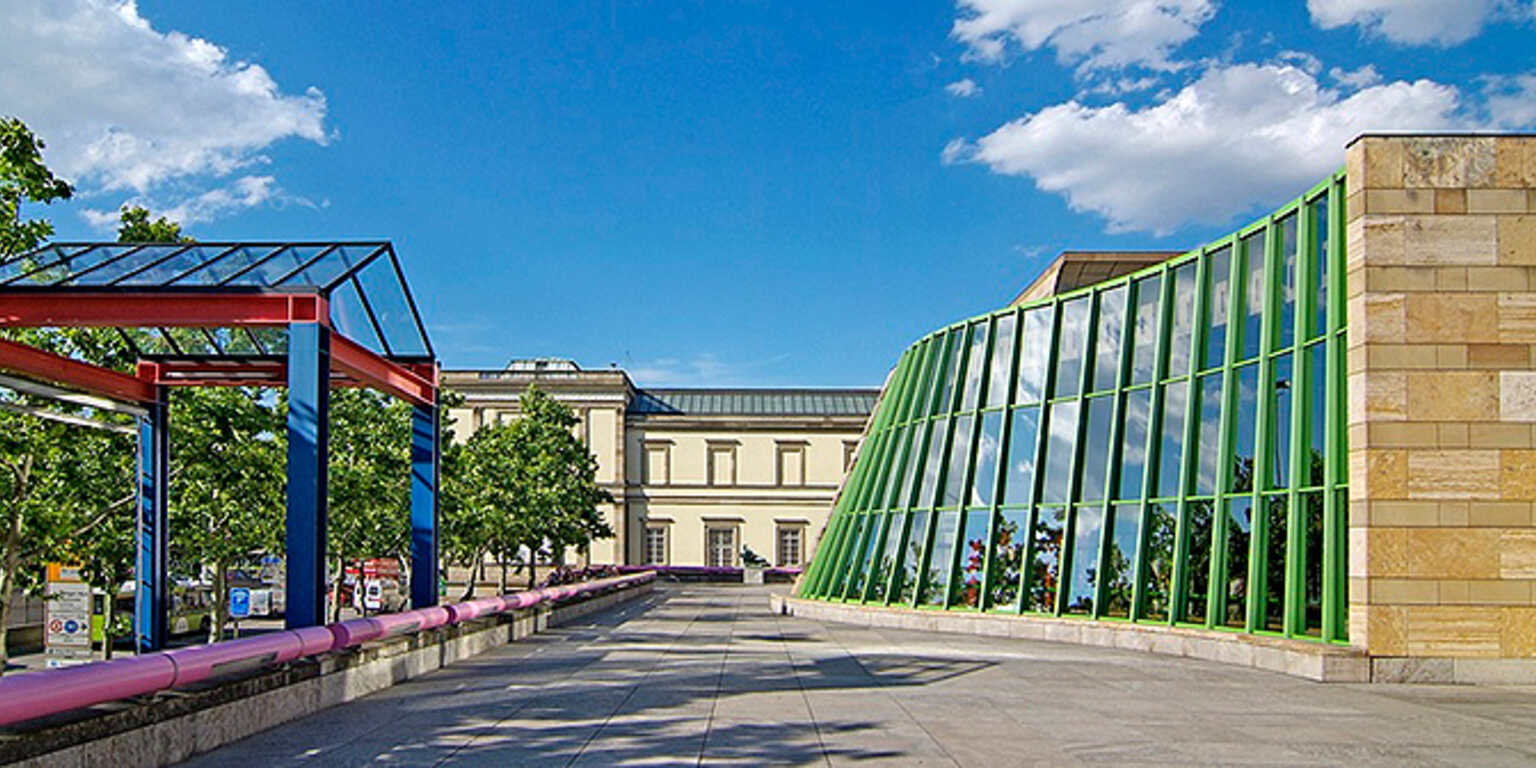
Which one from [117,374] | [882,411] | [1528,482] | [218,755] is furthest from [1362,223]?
[882,411]

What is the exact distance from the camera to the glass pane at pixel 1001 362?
31.6 m

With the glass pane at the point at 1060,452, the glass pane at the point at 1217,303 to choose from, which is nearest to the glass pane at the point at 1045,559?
the glass pane at the point at 1060,452

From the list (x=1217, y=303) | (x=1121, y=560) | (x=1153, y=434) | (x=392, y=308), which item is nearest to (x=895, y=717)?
(x=392, y=308)

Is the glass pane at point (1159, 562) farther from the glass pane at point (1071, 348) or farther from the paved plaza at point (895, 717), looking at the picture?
the glass pane at point (1071, 348)

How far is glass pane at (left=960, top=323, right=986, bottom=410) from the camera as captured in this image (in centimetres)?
3256

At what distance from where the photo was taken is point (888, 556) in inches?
1345

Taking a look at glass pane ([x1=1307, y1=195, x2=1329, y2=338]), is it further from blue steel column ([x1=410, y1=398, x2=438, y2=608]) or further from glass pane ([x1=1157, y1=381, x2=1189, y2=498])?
blue steel column ([x1=410, y1=398, x2=438, y2=608])

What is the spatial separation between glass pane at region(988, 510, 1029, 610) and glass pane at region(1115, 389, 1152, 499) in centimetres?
303

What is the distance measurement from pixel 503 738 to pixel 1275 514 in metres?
13.9

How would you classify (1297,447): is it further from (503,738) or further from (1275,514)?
(503,738)

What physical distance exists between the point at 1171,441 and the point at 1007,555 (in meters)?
5.44

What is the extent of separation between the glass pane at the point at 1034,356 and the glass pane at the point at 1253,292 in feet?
21.9

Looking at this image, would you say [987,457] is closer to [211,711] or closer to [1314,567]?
[1314,567]

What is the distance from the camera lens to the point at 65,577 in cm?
2684
